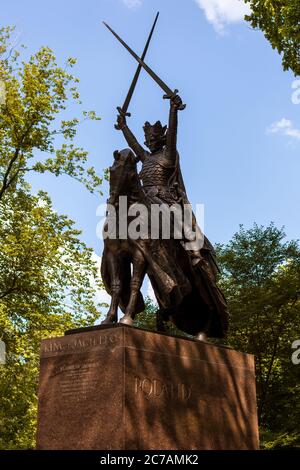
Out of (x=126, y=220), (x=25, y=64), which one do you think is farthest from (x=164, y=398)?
(x=25, y=64)

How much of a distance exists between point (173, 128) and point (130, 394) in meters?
4.13

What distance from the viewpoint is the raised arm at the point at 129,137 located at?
1024 cm

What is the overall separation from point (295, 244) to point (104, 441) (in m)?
22.6

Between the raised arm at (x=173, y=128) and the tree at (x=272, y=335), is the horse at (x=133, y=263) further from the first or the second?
the tree at (x=272, y=335)

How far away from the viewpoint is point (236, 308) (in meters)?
25.4

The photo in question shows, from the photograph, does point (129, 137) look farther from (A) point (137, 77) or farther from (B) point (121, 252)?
(B) point (121, 252)

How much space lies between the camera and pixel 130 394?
277 inches

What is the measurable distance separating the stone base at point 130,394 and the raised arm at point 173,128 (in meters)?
2.88

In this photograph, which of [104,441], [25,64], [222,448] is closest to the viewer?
[104,441]

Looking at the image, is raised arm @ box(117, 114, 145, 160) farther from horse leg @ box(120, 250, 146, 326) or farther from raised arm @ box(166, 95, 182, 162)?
horse leg @ box(120, 250, 146, 326)

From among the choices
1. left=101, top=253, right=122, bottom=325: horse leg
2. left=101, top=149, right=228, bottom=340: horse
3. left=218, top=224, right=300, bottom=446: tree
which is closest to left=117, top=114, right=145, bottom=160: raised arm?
left=101, top=149, right=228, bottom=340: horse

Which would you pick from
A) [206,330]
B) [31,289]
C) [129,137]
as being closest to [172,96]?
[129,137]

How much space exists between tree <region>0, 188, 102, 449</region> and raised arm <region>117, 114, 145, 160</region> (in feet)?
30.7

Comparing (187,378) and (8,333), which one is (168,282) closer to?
(187,378)
